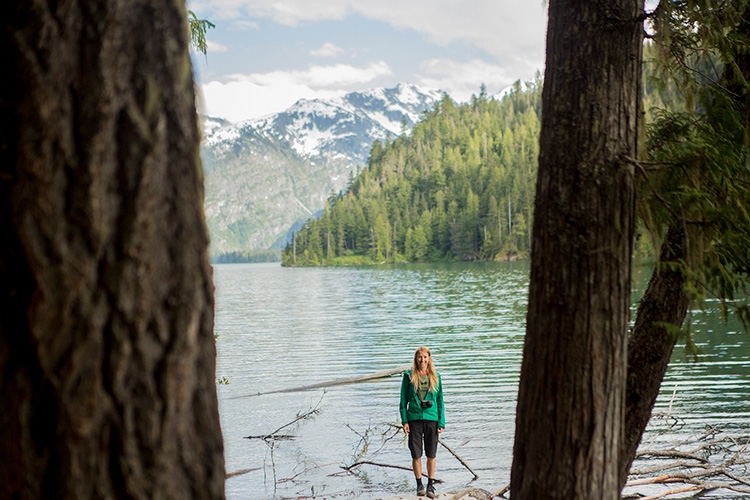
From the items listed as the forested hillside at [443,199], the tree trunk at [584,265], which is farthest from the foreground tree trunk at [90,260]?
the forested hillside at [443,199]

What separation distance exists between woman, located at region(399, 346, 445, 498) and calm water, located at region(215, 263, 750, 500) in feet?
4.96

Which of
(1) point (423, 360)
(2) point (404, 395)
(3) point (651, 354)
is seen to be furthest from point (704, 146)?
(2) point (404, 395)

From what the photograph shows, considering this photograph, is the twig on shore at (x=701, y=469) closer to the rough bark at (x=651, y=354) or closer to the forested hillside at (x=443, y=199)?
the rough bark at (x=651, y=354)

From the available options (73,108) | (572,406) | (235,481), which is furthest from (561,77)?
(235,481)

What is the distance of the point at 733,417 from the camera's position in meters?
12.9

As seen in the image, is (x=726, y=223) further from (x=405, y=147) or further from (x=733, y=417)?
(x=405, y=147)

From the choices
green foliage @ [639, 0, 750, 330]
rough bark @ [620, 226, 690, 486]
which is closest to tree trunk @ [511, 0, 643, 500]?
green foliage @ [639, 0, 750, 330]

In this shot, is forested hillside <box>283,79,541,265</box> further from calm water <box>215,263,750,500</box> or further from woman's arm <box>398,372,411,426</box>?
woman's arm <box>398,372,411,426</box>

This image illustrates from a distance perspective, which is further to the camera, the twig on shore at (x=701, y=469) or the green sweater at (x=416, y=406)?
the green sweater at (x=416, y=406)

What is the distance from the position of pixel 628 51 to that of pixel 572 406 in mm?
1538

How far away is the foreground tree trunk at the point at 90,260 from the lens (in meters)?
1.18

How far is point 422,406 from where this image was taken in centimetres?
766

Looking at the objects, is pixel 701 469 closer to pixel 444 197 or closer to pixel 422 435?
pixel 422 435

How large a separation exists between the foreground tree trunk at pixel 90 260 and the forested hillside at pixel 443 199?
338ft
